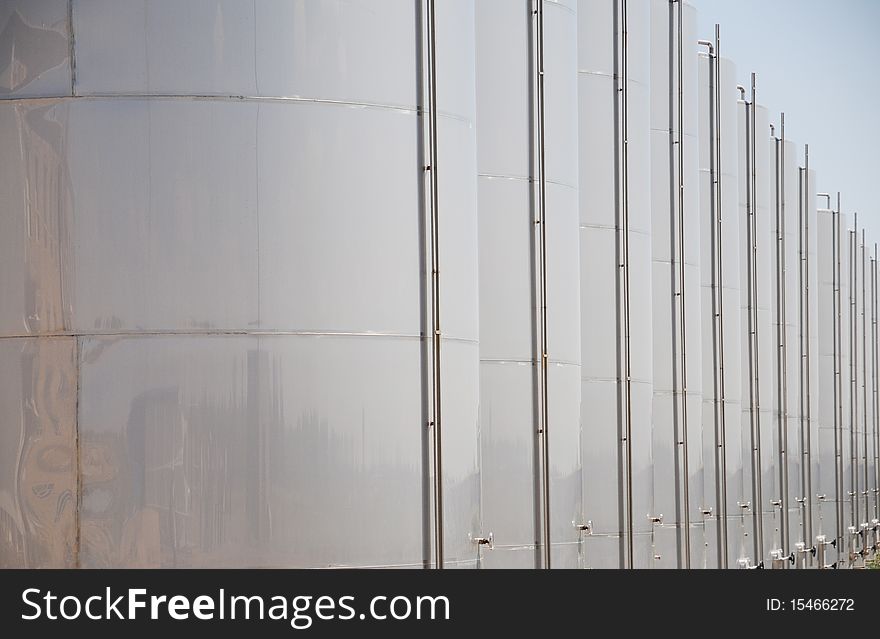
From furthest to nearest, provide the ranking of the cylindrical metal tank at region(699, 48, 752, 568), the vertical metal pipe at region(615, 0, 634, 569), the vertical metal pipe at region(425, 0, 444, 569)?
the cylindrical metal tank at region(699, 48, 752, 568) → the vertical metal pipe at region(615, 0, 634, 569) → the vertical metal pipe at region(425, 0, 444, 569)

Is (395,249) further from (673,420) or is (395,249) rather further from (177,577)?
(673,420)

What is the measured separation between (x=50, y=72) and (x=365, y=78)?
2.48m

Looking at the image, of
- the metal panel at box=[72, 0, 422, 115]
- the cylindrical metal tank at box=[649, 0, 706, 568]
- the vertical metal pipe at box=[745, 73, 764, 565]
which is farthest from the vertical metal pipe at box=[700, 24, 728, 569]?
the metal panel at box=[72, 0, 422, 115]

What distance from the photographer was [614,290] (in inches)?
808

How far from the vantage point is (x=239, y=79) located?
1150 cm

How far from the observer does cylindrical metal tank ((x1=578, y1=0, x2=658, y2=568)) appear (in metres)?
19.8

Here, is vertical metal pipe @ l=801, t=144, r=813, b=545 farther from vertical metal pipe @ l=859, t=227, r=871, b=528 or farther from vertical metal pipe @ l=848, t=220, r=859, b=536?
vertical metal pipe @ l=859, t=227, r=871, b=528

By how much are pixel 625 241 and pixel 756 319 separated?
12222 millimetres

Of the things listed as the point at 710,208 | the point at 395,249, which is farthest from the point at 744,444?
the point at 395,249

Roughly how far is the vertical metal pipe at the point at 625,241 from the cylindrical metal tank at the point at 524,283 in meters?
2.63

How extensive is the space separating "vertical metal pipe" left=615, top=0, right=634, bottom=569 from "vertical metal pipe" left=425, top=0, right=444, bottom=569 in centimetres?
820

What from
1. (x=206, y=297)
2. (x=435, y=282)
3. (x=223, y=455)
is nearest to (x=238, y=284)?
(x=206, y=297)

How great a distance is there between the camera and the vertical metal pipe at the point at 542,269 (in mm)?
16578

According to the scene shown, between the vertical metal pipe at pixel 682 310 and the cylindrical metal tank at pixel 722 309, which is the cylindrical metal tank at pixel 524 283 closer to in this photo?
the vertical metal pipe at pixel 682 310
